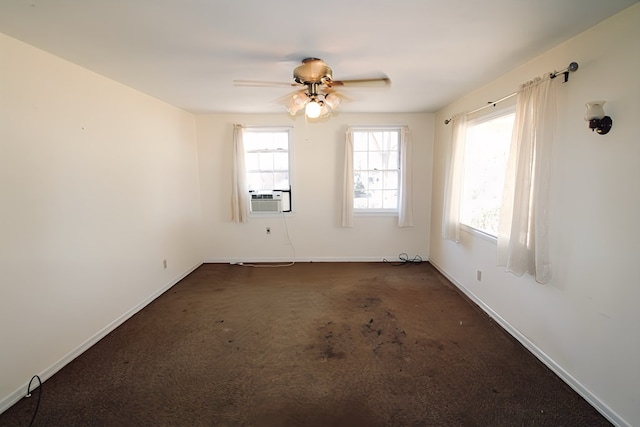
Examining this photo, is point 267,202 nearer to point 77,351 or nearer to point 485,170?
point 77,351

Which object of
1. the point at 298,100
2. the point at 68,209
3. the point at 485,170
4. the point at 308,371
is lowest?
the point at 308,371

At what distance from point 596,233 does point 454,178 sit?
5.72 feet

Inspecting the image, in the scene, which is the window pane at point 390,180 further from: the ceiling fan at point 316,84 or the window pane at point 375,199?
the ceiling fan at point 316,84

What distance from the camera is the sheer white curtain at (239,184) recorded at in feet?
14.0

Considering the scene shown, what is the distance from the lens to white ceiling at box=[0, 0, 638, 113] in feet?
4.97

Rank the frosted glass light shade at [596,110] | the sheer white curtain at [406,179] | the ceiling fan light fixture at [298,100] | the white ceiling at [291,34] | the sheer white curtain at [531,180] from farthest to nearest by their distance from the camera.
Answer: the sheer white curtain at [406,179] < the ceiling fan light fixture at [298,100] < the sheer white curtain at [531,180] < the frosted glass light shade at [596,110] < the white ceiling at [291,34]

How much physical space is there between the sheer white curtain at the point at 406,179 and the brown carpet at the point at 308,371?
147 centimetres

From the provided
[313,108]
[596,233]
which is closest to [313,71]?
[313,108]

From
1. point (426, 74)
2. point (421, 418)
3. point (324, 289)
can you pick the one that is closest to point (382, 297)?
point (324, 289)

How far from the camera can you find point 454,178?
3.40 metres

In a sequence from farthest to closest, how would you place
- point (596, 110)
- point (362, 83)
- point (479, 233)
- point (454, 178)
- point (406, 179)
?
point (406, 179) → point (454, 178) → point (479, 233) → point (362, 83) → point (596, 110)

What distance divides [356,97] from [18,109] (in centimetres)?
300

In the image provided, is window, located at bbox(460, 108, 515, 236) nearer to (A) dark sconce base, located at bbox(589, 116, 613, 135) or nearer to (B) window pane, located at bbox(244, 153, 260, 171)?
(A) dark sconce base, located at bbox(589, 116, 613, 135)

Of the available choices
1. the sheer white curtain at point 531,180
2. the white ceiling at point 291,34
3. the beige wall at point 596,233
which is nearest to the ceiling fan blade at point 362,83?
the white ceiling at point 291,34
